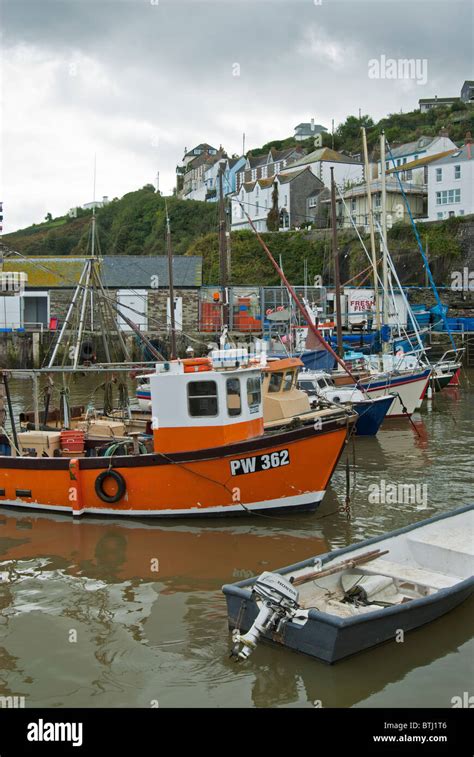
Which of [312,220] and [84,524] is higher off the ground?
[312,220]

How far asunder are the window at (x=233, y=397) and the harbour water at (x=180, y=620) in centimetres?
164

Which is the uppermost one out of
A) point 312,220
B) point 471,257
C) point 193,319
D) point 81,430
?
point 312,220

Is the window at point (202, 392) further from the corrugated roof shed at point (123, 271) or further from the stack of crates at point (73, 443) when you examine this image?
the corrugated roof shed at point (123, 271)

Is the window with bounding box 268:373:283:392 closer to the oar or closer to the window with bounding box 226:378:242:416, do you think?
the window with bounding box 226:378:242:416

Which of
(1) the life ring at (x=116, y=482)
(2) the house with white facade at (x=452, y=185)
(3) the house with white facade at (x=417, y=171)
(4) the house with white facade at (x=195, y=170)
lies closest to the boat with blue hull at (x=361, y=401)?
(1) the life ring at (x=116, y=482)

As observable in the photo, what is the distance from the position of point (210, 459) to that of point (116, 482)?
192cm

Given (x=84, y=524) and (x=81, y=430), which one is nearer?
(x=84, y=524)

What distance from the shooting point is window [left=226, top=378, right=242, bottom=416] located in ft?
43.1

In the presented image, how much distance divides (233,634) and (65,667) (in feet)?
6.28

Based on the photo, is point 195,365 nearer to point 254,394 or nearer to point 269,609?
point 254,394

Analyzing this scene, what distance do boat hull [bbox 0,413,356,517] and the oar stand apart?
336 centimetres

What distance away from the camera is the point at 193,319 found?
46.9 metres
